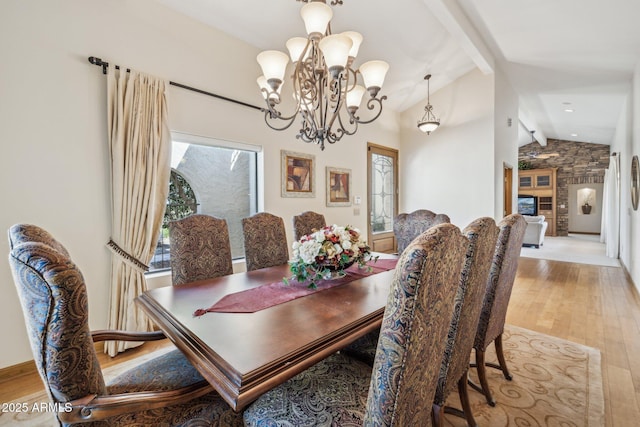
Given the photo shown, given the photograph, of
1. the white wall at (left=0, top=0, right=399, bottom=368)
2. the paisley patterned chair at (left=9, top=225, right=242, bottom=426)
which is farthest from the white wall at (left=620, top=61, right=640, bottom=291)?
the paisley patterned chair at (left=9, top=225, right=242, bottom=426)

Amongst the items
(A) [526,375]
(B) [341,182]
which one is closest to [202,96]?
(B) [341,182]

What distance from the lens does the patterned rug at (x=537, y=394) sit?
1.62m

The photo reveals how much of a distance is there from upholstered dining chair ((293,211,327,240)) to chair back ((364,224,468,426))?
6.44ft

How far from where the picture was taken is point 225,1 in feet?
8.79

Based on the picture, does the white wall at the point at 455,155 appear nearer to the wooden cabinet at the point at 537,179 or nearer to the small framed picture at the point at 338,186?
the small framed picture at the point at 338,186

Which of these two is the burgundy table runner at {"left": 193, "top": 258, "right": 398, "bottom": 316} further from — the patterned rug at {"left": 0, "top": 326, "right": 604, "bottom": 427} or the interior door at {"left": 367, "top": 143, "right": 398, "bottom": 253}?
the interior door at {"left": 367, "top": 143, "right": 398, "bottom": 253}

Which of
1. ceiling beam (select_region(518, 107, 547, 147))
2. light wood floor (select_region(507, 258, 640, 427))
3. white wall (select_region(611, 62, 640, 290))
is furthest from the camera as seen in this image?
ceiling beam (select_region(518, 107, 547, 147))

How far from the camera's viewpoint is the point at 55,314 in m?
0.76

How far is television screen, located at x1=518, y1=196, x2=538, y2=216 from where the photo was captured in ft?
35.0

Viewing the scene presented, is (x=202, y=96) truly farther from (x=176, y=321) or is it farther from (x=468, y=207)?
(x=468, y=207)

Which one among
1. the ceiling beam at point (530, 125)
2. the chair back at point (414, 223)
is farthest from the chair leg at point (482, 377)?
the ceiling beam at point (530, 125)

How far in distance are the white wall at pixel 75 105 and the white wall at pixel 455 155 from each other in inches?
156

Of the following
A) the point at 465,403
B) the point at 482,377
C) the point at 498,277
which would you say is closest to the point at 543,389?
the point at 482,377

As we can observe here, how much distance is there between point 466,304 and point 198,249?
1773 millimetres
